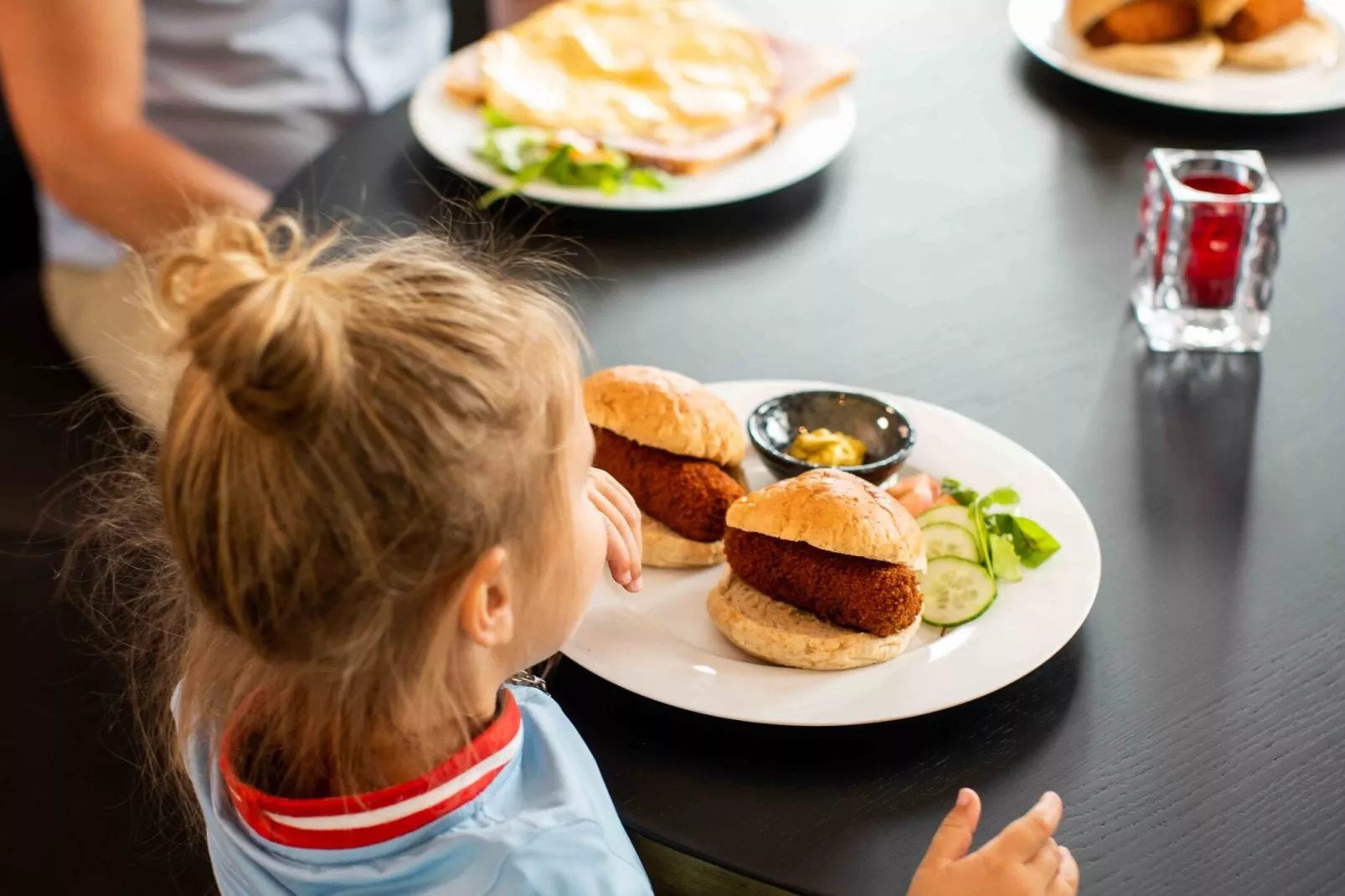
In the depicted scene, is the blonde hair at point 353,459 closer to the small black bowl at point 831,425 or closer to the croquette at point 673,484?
the croquette at point 673,484

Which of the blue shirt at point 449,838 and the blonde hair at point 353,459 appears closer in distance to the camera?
the blonde hair at point 353,459

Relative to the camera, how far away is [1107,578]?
119 centimetres

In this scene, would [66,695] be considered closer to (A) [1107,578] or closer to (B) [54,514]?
(B) [54,514]

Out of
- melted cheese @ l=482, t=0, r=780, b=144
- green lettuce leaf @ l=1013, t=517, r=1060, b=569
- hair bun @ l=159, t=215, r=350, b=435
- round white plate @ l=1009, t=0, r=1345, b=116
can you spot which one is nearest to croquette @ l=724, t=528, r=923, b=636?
green lettuce leaf @ l=1013, t=517, r=1060, b=569

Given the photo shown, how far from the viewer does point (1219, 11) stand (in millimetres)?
2004

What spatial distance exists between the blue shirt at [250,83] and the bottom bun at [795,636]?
1.36m

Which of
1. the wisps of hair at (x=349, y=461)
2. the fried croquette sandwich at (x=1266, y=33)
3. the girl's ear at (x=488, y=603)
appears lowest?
the fried croquette sandwich at (x=1266, y=33)

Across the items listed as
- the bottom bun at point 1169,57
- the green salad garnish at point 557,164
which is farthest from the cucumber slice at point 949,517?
the bottom bun at point 1169,57

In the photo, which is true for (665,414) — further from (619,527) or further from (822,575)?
(822,575)

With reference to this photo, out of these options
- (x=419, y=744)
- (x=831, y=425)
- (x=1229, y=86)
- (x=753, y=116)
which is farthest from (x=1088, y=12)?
(x=419, y=744)

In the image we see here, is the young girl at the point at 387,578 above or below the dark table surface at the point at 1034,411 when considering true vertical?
above

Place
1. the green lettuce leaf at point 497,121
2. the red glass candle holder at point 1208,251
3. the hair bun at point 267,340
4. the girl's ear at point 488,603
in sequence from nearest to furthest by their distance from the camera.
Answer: the hair bun at point 267,340 < the girl's ear at point 488,603 < the red glass candle holder at point 1208,251 < the green lettuce leaf at point 497,121

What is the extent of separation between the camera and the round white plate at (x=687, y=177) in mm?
1751

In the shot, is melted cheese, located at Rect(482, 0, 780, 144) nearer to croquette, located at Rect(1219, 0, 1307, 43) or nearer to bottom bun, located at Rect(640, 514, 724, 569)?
croquette, located at Rect(1219, 0, 1307, 43)
